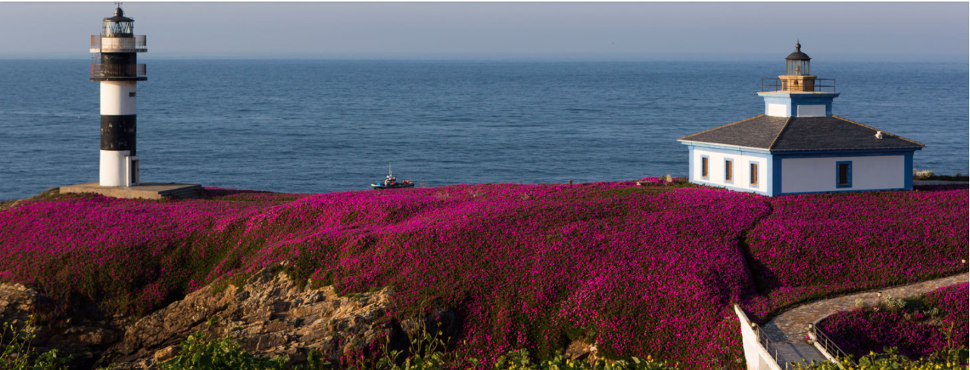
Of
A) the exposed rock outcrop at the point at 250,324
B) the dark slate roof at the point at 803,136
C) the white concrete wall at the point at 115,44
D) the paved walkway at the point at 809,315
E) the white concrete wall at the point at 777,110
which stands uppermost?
the white concrete wall at the point at 115,44

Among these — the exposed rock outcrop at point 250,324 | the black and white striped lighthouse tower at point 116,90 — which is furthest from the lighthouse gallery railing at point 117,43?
the exposed rock outcrop at point 250,324

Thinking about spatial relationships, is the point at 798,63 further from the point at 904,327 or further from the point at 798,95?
the point at 904,327

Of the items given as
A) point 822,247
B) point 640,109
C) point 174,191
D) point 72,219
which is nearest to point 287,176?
point 174,191

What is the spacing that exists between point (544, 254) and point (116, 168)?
2744cm

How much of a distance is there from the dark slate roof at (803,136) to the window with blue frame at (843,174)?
0.74m

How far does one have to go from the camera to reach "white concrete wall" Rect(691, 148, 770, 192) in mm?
43125

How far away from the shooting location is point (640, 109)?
173125mm

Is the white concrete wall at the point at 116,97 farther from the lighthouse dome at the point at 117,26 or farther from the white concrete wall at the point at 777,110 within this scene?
the white concrete wall at the point at 777,110

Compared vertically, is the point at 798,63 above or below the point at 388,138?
above

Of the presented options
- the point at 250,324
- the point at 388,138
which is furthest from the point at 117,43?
the point at 388,138

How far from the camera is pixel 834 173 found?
143 feet

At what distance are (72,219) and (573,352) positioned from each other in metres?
24.1

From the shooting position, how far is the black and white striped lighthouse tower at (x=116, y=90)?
52156 millimetres

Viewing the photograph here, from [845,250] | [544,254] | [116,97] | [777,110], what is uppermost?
[116,97]
